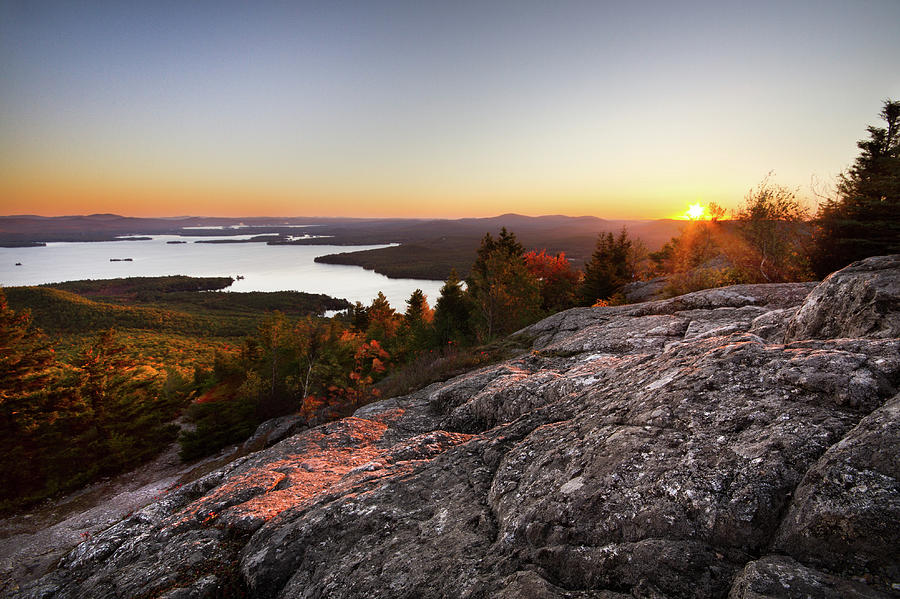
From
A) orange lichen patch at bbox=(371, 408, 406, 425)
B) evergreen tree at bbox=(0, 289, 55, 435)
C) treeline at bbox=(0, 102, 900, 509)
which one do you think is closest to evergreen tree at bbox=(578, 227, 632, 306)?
treeline at bbox=(0, 102, 900, 509)

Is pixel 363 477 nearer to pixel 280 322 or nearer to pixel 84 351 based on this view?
pixel 280 322

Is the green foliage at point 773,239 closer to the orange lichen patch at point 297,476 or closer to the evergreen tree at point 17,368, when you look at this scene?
the orange lichen patch at point 297,476

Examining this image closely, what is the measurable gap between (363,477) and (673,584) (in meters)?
4.63

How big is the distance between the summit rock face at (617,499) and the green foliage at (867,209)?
48.9ft

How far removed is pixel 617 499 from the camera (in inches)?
132

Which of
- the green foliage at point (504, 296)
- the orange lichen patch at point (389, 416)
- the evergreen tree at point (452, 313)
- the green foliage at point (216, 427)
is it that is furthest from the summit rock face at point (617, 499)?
the evergreen tree at point (452, 313)

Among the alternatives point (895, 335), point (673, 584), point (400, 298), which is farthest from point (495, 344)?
point (400, 298)

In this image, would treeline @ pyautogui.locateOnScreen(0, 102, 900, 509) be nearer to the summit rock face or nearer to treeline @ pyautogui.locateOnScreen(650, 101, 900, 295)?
treeline @ pyautogui.locateOnScreen(650, 101, 900, 295)

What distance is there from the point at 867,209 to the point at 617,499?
882 inches

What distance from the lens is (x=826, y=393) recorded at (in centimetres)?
347

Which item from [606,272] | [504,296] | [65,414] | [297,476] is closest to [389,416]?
[297,476]

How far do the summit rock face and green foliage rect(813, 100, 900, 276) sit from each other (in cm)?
1491

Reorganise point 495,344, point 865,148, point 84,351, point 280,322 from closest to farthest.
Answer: point 495,344, point 865,148, point 84,351, point 280,322

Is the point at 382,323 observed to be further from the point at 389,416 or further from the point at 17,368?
the point at 389,416
